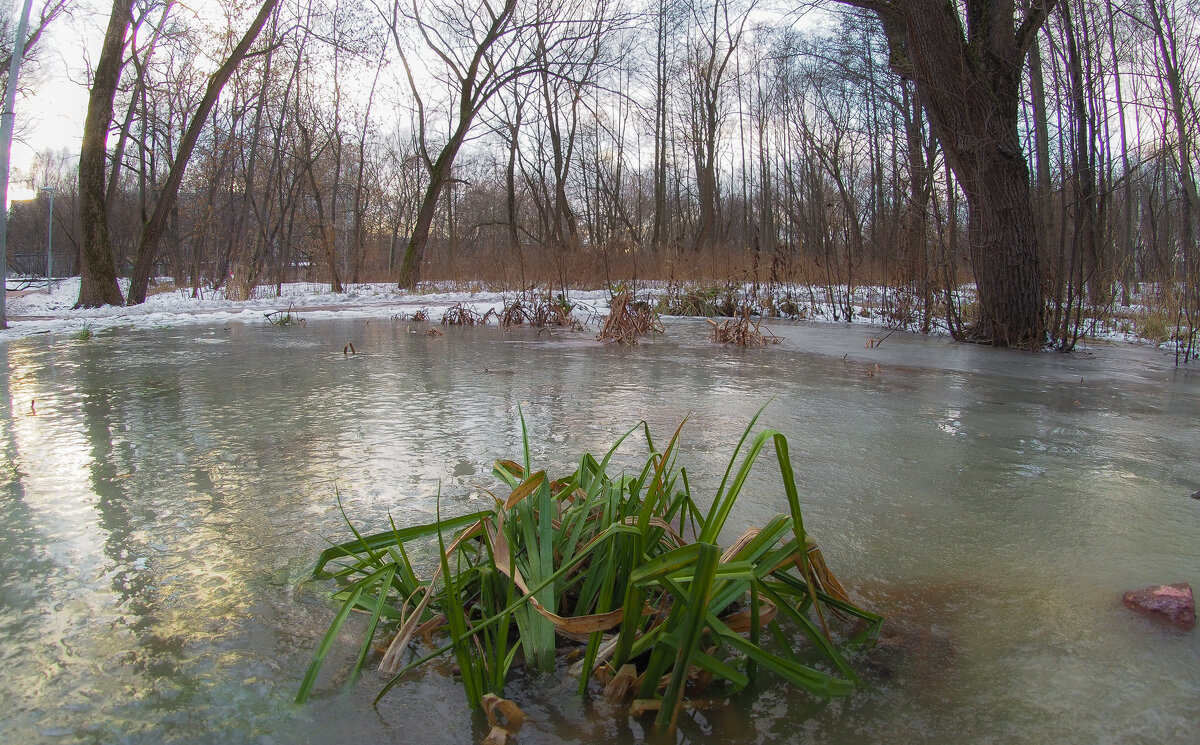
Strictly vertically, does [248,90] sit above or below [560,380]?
above

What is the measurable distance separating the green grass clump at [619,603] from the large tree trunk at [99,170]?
467 inches

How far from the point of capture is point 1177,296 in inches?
263

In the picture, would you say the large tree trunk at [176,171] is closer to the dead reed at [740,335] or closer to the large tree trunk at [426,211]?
the large tree trunk at [426,211]

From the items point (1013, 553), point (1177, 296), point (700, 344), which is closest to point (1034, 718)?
point (1013, 553)

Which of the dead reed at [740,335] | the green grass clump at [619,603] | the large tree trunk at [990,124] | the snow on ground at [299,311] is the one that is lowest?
the green grass clump at [619,603]

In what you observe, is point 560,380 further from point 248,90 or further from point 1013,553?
point 248,90

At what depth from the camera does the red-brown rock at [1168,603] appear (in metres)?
1.12

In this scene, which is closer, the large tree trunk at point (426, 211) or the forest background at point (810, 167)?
the forest background at point (810, 167)

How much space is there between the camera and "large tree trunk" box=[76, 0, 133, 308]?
33.9ft

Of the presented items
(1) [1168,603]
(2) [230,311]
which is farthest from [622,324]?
(2) [230,311]

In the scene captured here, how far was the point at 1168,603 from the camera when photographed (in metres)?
1.15

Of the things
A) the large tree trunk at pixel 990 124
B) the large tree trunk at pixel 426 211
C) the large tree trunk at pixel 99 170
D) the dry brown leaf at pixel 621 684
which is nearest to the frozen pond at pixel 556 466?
the dry brown leaf at pixel 621 684

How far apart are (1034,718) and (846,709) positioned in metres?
0.24

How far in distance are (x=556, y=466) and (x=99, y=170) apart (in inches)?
481
